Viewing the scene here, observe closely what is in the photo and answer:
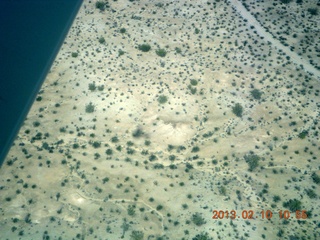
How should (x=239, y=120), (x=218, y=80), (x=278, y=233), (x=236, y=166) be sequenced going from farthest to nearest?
(x=218, y=80) < (x=239, y=120) < (x=236, y=166) < (x=278, y=233)

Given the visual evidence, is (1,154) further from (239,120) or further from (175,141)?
(239,120)

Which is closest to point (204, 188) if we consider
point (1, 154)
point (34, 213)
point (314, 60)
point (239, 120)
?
point (239, 120)

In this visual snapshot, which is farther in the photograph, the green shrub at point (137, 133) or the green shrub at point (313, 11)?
the green shrub at point (313, 11)

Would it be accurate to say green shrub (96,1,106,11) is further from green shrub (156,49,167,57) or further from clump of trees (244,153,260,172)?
clump of trees (244,153,260,172)

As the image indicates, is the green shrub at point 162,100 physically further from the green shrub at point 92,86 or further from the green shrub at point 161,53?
the green shrub at point 92,86
